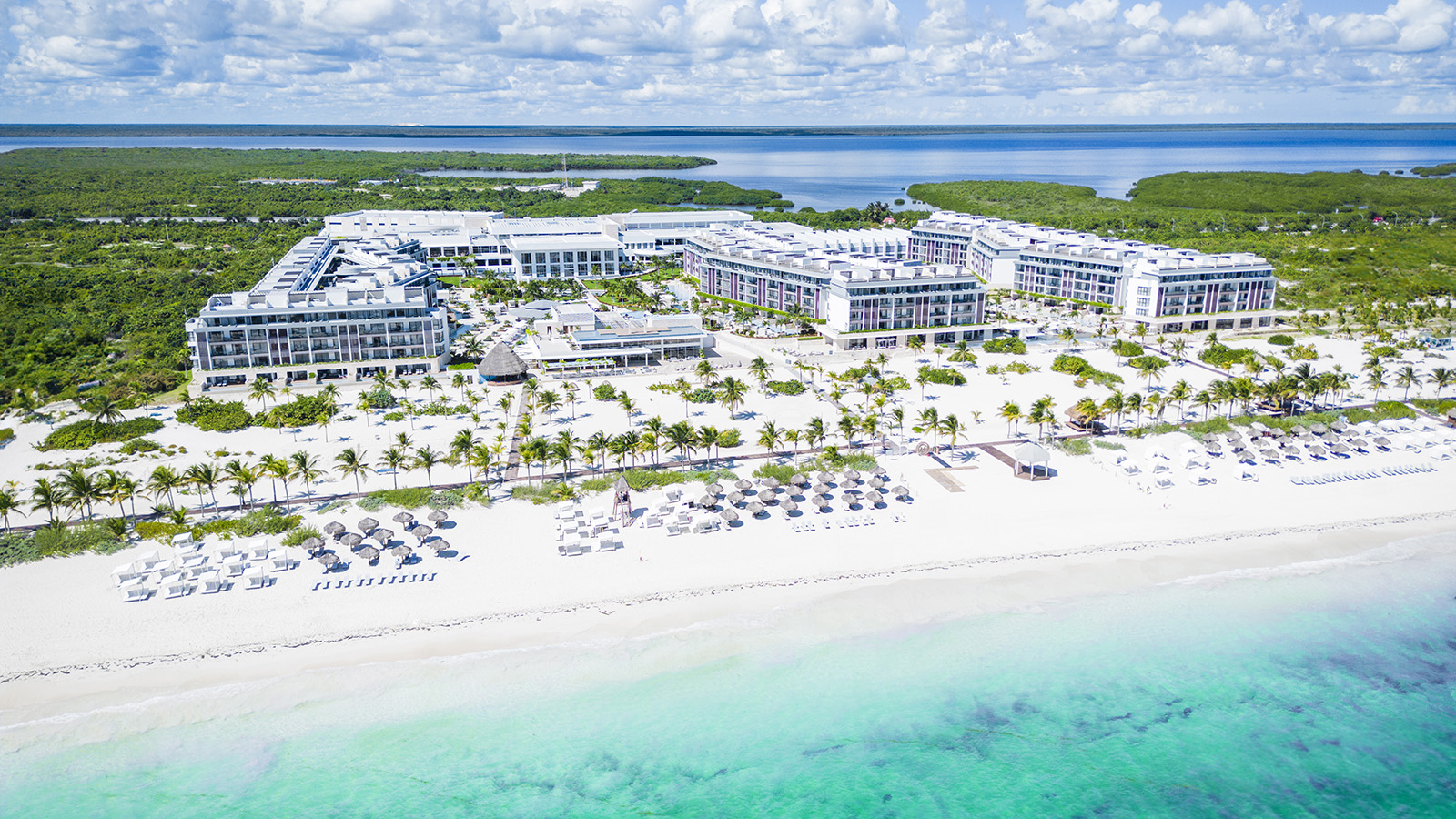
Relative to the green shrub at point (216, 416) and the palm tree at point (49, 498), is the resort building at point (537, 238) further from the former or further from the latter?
the palm tree at point (49, 498)

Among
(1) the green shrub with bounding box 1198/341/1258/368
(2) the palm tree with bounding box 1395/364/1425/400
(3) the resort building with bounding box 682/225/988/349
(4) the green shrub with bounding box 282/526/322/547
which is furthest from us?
(3) the resort building with bounding box 682/225/988/349

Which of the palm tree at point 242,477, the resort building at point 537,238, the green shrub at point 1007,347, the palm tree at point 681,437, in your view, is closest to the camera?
the palm tree at point 242,477

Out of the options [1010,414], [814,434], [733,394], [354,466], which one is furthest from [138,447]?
[1010,414]

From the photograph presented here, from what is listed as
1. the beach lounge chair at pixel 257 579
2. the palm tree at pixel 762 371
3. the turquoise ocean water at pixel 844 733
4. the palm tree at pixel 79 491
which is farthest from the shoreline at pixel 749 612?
the palm tree at pixel 762 371

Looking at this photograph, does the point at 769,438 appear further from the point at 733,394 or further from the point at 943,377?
the point at 943,377

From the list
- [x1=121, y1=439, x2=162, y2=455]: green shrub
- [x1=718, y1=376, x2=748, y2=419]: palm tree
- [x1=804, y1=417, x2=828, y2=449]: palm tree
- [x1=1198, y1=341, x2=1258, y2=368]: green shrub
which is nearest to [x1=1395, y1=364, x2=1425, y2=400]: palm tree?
[x1=1198, y1=341, x2=1258, y2=368]: green shrub

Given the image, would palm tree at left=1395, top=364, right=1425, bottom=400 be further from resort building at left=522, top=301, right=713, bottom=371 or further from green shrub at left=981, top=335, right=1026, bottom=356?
resort building at left=522, top=301, right=713, bottom=371
